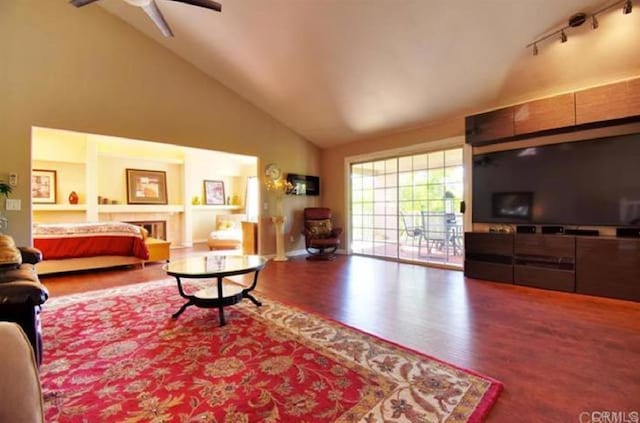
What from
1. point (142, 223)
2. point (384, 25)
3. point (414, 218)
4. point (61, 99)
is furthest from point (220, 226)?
point (384, 25)

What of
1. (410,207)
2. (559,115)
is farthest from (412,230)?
(559,115)

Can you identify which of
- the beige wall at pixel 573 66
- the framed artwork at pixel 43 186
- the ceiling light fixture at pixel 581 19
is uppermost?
the ceiling light fixture at pixel 581 19

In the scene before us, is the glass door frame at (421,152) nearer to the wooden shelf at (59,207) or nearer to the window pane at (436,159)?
the window pane at (436,159)

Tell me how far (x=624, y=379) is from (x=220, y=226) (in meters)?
7.78

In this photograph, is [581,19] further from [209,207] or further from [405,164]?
[209,207]

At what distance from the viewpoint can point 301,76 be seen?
4.55 m

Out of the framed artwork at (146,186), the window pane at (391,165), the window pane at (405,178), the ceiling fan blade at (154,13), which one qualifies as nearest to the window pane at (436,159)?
the window pane at (405,178)

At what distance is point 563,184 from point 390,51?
277cm

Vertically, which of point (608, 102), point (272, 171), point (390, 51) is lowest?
point (272, 171)

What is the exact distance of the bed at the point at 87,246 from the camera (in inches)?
171

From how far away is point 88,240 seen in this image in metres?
4.63

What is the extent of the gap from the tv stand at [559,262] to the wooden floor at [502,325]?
15 cm

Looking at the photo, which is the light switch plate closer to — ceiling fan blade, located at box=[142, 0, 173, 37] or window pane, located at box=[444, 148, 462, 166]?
ceiling fan blade, located at box=[142, 0, 173, 37]

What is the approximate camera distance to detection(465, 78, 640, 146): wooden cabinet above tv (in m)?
3.16
